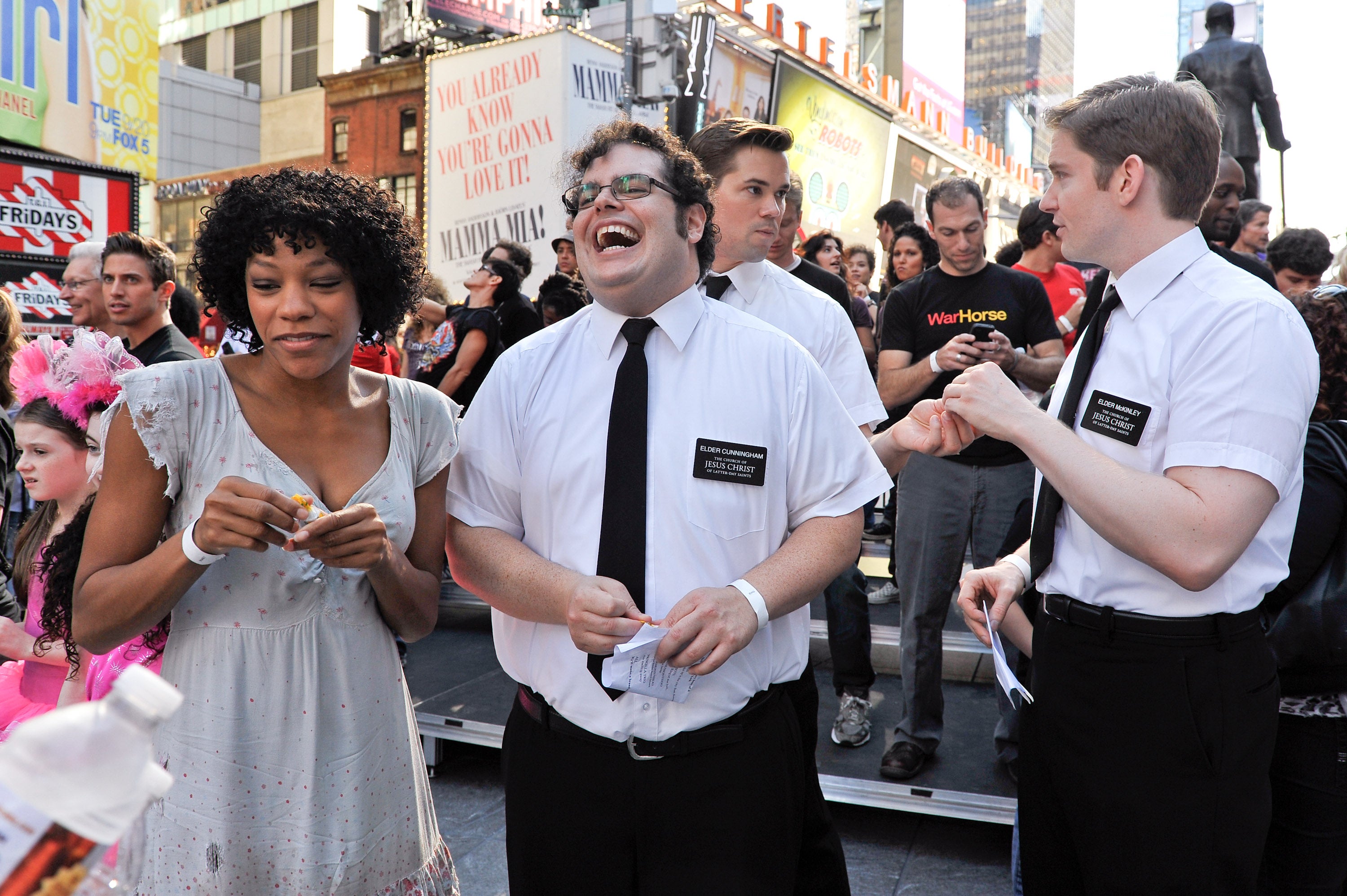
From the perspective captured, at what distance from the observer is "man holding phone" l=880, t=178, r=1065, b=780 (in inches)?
145

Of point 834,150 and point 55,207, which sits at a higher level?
point 834,150

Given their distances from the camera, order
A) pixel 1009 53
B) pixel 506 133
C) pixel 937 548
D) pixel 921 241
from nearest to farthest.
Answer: pixel 937 548 < pixel 921 241 < pixel 506 133 < pixel 1009 53

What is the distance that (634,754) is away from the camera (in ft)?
5.85

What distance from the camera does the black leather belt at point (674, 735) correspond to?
5.83ft

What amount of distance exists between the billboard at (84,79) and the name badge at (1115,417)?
9426 mm

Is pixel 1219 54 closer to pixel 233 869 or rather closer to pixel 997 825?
pixel 997 825

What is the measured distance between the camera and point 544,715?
1887mm

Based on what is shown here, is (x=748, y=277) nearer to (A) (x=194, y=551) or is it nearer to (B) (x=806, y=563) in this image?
(B) (x=806, y=563)

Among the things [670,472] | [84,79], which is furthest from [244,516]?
[84,79]

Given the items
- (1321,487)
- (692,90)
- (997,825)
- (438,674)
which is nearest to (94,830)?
(1321,487)

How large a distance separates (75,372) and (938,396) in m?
3.13

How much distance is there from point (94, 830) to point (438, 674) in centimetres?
446

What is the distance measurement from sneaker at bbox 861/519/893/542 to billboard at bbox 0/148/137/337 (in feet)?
19.3

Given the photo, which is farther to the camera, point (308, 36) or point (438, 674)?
point (308, 36)
